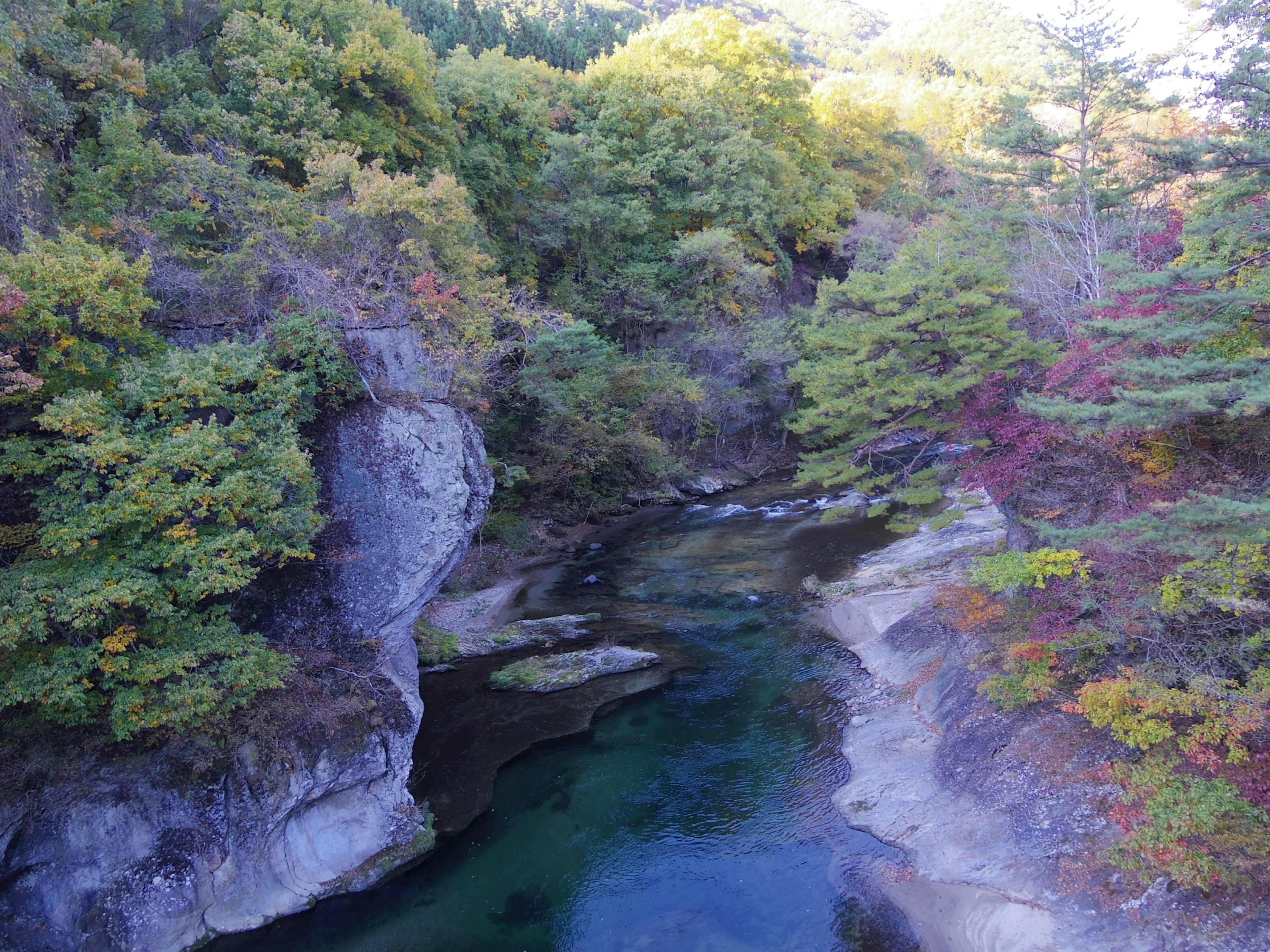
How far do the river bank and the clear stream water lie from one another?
64 cm

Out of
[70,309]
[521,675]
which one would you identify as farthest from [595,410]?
[70,309]

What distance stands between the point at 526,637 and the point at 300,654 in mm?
7734

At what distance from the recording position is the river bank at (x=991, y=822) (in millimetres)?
7789

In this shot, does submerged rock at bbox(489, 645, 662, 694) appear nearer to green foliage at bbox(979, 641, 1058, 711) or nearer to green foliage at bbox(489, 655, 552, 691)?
green foliage at bbox(489, 655, 552, 691)

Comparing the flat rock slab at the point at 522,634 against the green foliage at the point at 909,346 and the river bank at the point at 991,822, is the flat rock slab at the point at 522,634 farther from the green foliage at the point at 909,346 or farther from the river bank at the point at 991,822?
the river bank at the point at 991,822

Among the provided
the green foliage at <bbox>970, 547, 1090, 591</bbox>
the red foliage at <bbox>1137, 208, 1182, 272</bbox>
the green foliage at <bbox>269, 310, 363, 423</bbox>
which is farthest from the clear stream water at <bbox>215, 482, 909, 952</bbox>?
the red foliage at <bbox>1137, 208, 1182, 272</bbox>

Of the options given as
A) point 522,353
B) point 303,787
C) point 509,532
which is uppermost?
point 522,353

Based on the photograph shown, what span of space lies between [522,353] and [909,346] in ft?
44.8

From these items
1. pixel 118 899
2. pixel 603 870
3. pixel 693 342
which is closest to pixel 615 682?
pixel 603 870

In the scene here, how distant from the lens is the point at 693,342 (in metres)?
30.1

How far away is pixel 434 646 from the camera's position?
16922 millimetres

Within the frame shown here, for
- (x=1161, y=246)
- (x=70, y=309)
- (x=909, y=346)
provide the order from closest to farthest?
1. (x=70, y=309)
2. (x=1161, y=246)
3. (x=909, y=346)

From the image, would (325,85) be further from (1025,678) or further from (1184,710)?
(1184,710)

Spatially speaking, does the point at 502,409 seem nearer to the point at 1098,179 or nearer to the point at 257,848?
the point at 257,848
